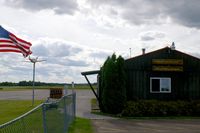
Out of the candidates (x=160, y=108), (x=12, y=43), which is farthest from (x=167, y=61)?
(x=12, y=43)

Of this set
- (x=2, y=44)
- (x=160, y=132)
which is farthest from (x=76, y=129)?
(x=2, y=44)

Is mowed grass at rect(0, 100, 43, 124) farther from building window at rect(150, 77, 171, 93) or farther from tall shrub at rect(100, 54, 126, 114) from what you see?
building window at rect(150, 77, 171, 93)

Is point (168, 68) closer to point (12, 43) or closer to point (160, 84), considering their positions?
point (160, 84)

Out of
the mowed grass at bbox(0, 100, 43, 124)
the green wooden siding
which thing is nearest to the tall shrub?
the green wooden siding

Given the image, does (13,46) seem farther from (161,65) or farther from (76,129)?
(161,65)

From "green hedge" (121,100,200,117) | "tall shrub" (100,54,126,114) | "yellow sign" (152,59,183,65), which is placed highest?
"yellow sign" (152,59,183,65)

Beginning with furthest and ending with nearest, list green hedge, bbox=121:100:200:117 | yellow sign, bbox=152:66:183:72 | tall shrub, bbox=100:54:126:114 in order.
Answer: yellow sign, bbox=152:66:183:72 < tall shrub, bbox=100:54:126:114 < green hedge, bbox=121:100:200:117

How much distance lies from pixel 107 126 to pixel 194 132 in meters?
3.99

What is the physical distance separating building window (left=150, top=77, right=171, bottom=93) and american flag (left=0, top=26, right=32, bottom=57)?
10.4m

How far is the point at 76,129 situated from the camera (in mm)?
17484

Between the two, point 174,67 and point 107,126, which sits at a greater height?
point 174,67

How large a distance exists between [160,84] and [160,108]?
2534 mm

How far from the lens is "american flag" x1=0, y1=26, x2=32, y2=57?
1778cm

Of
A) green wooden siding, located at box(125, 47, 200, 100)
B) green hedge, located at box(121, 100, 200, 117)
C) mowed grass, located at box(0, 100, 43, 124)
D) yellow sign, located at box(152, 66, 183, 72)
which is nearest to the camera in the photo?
mowed grass, located at box(0, 100, 43, 124)
